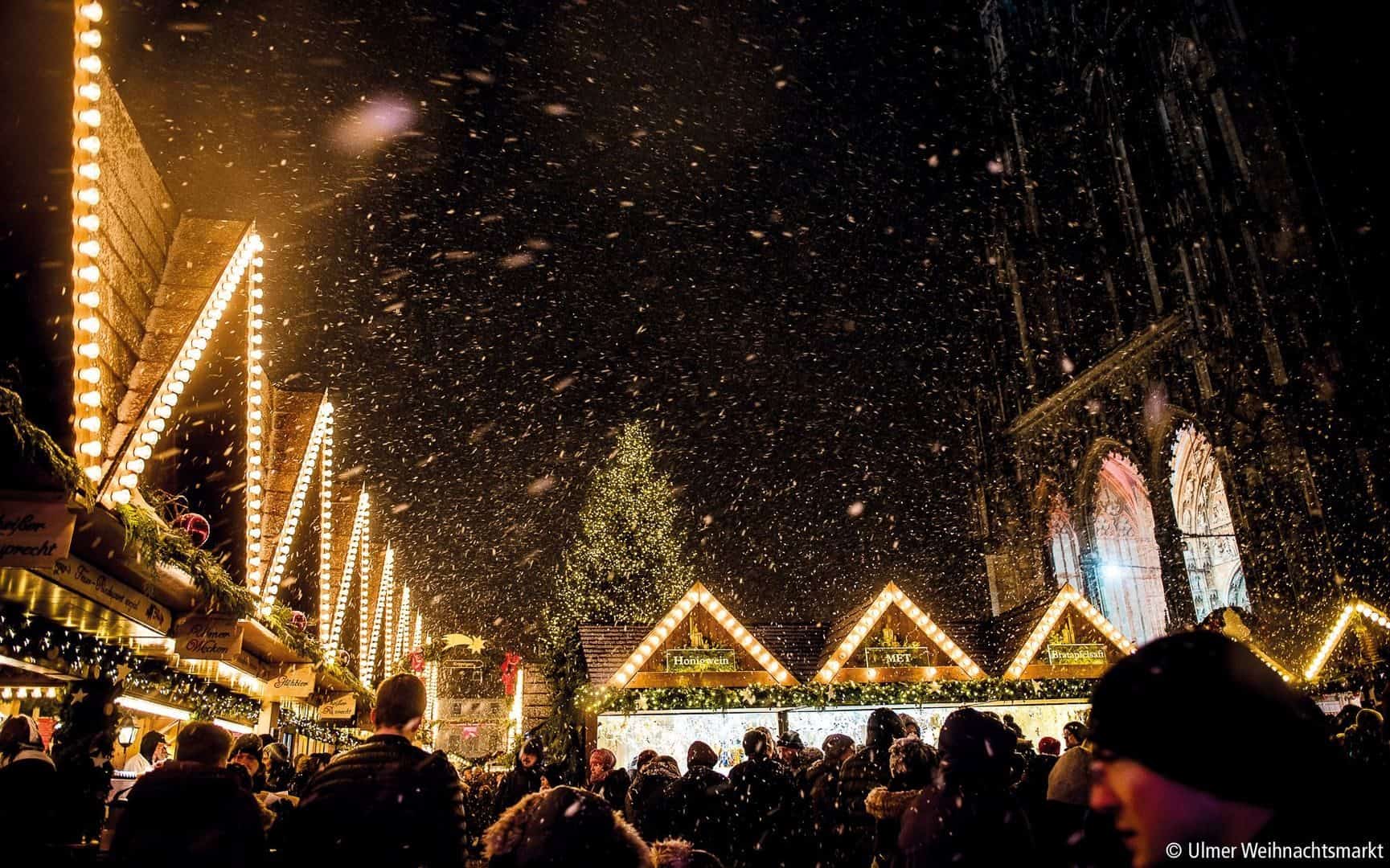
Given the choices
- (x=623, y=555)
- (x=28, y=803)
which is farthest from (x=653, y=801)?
(x=623, y=555)

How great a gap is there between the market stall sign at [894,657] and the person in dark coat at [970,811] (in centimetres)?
1093

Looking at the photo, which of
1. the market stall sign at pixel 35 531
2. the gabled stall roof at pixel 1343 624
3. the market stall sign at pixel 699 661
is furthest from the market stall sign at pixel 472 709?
the market stall sign at pixel 35 531

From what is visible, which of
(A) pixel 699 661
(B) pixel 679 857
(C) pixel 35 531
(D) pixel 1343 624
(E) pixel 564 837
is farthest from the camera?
(D) pixel 1343 624

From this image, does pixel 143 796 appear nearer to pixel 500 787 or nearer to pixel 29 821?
pixel 29 821

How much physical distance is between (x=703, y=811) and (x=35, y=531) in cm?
482

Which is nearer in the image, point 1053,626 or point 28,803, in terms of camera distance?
point 28,803

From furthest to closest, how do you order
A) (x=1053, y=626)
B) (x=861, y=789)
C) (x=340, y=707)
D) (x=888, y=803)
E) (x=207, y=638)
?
1. (x=340, y=707)
2. (x=1053, y=626)
3. (x=207, y=638)
4. (x=861, y=789)
5. (x=888, y=803)

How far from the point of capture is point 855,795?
6.13 m

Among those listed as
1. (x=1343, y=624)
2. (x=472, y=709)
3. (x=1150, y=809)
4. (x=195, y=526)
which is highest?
(x=195, y=526)

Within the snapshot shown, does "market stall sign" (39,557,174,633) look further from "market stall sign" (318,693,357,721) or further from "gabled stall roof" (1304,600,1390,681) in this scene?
"gabled stall roof" (1304,600,1390,681)

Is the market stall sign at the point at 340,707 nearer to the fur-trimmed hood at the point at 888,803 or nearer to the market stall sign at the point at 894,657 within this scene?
the market stall sign at the point at 894,657

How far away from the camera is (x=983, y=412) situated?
3662cm

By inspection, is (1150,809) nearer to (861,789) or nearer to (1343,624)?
(861,789)

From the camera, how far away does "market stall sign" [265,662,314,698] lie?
1366 centimetres
